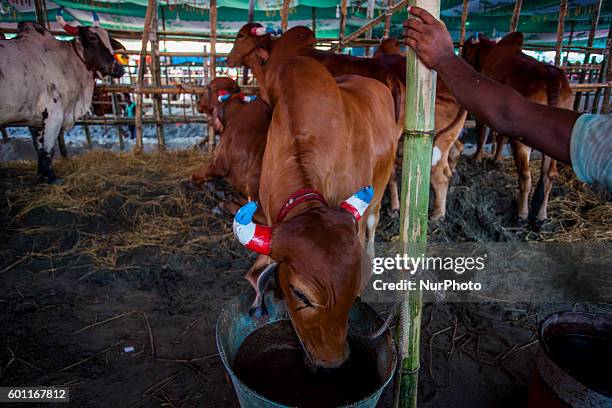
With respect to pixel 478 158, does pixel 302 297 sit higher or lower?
higher

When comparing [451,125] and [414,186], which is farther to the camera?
[451,125]

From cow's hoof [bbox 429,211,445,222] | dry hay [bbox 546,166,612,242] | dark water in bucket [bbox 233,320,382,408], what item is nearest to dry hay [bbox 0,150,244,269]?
dark water in bucket [bbox 233,320,382,408]

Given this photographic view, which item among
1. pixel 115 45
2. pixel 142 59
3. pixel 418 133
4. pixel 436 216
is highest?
pixel 115 45

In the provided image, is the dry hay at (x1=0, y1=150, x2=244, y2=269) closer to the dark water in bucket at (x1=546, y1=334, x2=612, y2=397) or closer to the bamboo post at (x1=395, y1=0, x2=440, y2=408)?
the bamboo post at (x1=395, y1=0, x2=440, y2=408)

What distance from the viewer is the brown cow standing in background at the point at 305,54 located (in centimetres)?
464

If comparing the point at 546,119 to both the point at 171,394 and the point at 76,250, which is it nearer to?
the point at 171,394

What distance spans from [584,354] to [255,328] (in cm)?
186

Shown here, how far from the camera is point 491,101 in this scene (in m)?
1.48

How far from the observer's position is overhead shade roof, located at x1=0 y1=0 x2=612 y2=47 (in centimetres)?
1034

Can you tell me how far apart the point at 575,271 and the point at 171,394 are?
403 cm

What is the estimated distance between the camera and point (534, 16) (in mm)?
12141

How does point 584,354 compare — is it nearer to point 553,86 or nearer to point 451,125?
point 451,125

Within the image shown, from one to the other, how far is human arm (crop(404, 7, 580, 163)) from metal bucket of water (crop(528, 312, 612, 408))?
1.17 metres

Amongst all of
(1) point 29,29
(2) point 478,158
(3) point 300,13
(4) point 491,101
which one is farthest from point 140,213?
(3) point 300,13
